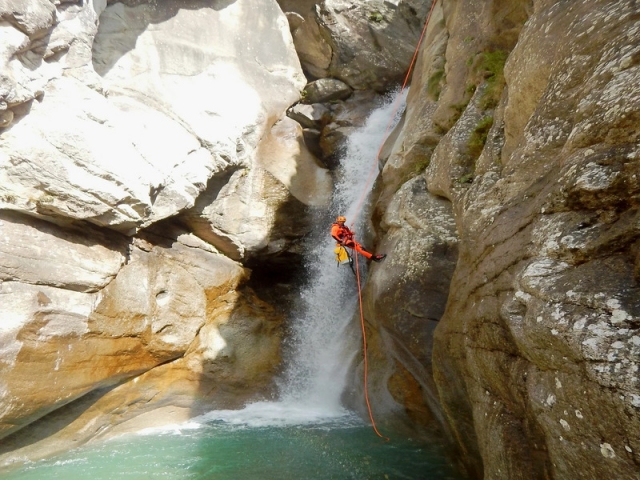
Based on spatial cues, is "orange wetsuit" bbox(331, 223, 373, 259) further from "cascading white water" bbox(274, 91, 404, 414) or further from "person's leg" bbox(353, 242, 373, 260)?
"cascading white water" bbox(274, 91, 404, 414)

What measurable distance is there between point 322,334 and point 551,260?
8055mm

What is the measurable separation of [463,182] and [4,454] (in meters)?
9.82

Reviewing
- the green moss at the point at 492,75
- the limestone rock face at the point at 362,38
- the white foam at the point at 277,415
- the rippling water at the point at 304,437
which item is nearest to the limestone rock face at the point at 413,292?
the rippling water at the point at 304,437

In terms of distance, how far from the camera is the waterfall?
10.4 metres

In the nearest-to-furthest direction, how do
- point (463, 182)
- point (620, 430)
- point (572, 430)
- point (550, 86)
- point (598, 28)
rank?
point (620, 430) < point (572, 430) < point (598, 28) < point (550, 86) < point (463, 182)

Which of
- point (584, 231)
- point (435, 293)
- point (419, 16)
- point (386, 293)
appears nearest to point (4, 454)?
point (386, 293)

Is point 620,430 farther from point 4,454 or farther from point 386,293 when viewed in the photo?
point 4,454

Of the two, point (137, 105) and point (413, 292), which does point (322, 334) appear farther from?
point (137, 105)

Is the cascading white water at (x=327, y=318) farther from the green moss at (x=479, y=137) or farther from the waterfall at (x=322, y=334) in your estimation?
the green moss at (x=479, y=137)

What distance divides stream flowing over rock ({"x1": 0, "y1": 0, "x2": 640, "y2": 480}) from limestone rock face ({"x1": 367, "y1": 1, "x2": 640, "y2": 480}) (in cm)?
3

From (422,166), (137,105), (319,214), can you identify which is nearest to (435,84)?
(422,166)

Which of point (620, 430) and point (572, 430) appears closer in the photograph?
point (620, 430)

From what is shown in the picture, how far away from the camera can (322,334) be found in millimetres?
11617

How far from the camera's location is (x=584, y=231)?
4.00 metres
